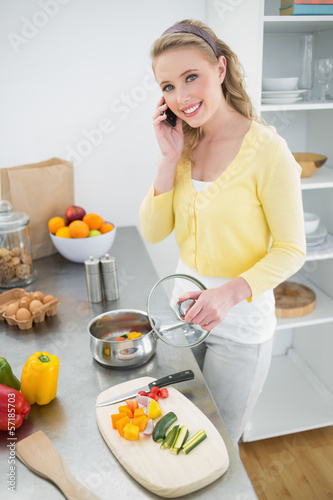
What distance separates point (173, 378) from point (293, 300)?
1.11 metres

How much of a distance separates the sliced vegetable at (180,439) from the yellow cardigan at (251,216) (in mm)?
369

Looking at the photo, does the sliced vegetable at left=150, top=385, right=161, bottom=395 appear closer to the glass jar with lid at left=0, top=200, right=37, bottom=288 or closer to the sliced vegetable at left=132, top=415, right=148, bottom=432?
the sliced vegetable at left=132, top=415, right=148, bottom=432

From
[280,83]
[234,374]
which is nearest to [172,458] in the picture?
[234,374]

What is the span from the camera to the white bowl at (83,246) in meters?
1.73

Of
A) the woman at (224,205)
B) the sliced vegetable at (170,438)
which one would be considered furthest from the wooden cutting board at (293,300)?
the sliced vegetable at (170,438)

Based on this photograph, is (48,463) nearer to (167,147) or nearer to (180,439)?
(180,439)

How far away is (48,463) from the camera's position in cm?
89

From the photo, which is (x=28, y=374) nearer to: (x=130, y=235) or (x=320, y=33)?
(x=130, y=235)

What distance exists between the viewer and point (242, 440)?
2.11 m

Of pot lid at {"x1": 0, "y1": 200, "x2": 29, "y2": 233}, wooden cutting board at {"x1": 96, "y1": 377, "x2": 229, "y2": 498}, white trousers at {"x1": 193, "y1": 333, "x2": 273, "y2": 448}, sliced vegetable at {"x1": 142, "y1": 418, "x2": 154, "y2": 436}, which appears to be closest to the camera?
wooden cutting board at {"x1": 96, "y1": 377, "x2": 229, "y2": 498}

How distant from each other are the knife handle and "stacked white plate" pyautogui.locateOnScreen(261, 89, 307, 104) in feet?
3.61

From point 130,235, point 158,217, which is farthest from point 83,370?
point 130,235

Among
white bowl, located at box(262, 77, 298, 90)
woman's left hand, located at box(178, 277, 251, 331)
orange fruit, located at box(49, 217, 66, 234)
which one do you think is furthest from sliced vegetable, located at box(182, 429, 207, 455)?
white bowl, located at box(262, 77, 298, 90)

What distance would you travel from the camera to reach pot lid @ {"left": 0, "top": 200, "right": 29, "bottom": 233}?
162cm
